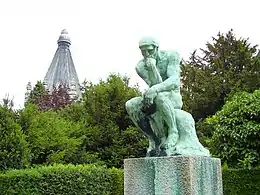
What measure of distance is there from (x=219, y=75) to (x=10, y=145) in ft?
44.3

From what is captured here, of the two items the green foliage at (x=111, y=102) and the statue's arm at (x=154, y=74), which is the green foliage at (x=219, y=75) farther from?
the statue's arm at (x=154, y=74)

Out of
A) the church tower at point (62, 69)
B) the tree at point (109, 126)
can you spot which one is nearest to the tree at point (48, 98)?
the tree at point (109, 126)

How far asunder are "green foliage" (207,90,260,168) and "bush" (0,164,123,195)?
11.5 ft

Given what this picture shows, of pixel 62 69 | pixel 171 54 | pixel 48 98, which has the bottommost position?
pixel 171 54

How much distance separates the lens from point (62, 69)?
4334 cm

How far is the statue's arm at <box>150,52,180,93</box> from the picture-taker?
486cm

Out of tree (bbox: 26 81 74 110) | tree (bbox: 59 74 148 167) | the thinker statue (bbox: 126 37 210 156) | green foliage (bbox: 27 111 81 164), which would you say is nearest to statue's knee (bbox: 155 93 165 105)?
the thinker statue (bbox: 126 37 210 156)

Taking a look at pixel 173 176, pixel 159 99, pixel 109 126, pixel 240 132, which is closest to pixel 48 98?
pixel 109 126

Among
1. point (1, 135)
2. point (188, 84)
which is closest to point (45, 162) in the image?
point (1, 135)

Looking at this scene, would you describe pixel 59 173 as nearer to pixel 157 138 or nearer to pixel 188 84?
pixel 157 138

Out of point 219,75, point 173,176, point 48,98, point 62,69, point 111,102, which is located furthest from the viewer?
point 62,69

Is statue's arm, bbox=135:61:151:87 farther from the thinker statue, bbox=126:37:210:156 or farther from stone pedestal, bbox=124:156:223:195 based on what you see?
stone pedestal, bbox=124:156:223:195

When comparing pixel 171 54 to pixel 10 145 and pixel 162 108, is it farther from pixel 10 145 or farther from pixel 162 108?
pixel 10 145

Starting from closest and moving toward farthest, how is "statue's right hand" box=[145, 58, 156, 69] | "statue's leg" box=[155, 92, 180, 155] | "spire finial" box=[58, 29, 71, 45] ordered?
1. "statue's leg" box=[155, 92, 180, 155]
2. "statue's right hand" box=[145, 58, 156, 69]
3. "spire finial" box=[58, 29, 71, 45]
